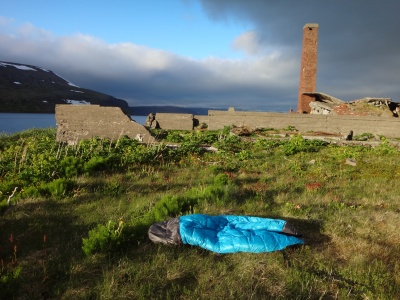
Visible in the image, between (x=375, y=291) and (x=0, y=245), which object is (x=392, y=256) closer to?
(x=375, y=291)

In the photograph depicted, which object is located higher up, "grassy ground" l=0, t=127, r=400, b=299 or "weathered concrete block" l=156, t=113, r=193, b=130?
"weathered concrete block" l=156, t=113, r=193, b=130

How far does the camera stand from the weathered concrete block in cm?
2008

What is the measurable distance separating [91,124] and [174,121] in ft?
25.1

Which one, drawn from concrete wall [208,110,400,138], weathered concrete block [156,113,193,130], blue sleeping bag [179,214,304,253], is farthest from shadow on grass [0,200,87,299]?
weathered concrete block [156,113,193,130]

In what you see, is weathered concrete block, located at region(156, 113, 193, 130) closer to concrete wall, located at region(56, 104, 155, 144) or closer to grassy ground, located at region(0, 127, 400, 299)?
concrete wall, located at region(56, 104, 155, 144)

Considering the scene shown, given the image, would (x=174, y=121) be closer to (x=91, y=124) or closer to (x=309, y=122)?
(x=91, y=124)

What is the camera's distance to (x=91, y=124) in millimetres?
13445

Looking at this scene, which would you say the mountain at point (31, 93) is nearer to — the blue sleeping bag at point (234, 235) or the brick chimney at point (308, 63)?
the brick chimney at point (308, 63)

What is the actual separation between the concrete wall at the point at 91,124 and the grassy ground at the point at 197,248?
4.53 metres

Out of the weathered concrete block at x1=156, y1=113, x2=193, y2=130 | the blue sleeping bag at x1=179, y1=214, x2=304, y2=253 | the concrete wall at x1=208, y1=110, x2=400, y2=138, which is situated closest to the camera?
the blue sleeping bag at x1=179, y1=214, x2=304, y2=253

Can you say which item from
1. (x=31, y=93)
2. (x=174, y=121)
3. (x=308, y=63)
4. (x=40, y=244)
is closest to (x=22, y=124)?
(x=174, y=121)

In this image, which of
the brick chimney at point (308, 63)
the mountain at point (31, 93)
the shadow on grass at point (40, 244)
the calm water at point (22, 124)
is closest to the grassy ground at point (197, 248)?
the shadow on grass at point (40, 244)

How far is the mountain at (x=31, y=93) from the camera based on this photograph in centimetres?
11659

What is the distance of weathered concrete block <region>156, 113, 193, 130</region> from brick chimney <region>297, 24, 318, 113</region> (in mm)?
11652
